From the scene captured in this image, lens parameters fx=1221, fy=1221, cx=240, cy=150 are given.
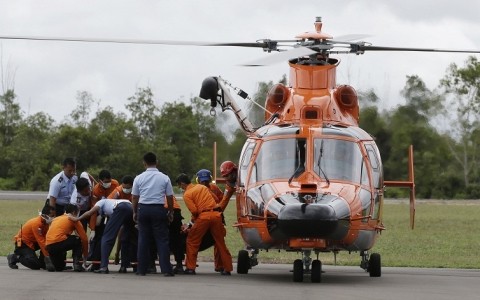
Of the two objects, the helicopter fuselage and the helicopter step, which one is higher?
the helicopter fuselage

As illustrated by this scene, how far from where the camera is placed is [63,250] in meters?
19.5

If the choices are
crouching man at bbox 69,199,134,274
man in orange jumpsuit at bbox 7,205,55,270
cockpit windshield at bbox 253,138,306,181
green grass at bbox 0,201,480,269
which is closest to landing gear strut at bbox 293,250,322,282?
cockpit windshield at bbox 253,138,306,181

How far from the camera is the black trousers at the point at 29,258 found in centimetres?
1992

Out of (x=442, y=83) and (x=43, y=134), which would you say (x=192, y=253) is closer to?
(x=43, y=134)

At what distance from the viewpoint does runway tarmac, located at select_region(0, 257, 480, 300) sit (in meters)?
15.6

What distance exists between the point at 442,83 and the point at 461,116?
981 cm

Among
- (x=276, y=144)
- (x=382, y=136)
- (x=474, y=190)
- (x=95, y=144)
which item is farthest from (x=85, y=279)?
(x=474, y=190)

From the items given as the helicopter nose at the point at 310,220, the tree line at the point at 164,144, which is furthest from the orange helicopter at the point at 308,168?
the tree line at the point at 164,144

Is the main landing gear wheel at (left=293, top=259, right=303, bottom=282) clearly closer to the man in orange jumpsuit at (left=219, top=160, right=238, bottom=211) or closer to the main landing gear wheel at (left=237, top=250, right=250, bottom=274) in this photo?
the main landing gear wheel at (left=237, top=250, right=250, bottom=274)

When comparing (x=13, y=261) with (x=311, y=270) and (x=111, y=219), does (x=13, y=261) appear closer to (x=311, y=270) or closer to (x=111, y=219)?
(x=111, y=219)

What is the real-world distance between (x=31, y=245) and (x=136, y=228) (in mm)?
1759

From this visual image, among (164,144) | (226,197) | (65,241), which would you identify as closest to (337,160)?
(226,197)

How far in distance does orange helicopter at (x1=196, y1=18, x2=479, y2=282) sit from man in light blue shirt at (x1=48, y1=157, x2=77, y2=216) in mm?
2615

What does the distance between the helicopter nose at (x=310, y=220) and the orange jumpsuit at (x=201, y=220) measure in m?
2.46
